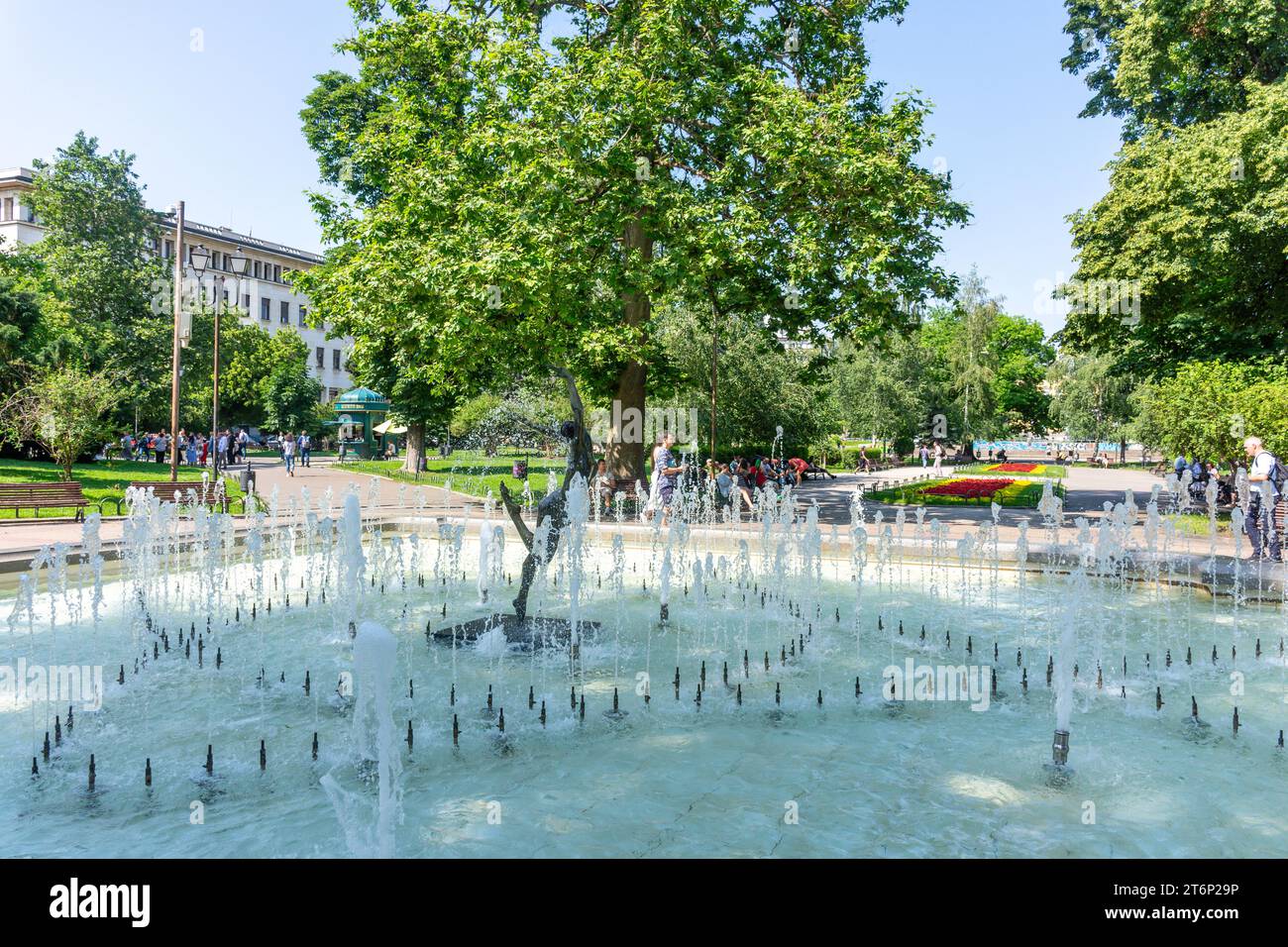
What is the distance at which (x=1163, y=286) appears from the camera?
21.2m

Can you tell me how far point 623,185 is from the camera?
17.4m

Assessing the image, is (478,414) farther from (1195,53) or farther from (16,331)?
(1195,53)

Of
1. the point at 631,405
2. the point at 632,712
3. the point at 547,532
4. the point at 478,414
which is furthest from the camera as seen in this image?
the point at 478,414

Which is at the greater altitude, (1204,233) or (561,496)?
(1204,233)

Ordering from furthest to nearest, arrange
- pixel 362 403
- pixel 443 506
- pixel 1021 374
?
pixel 1021 374 → pixel 362 403 → pixel 443 506

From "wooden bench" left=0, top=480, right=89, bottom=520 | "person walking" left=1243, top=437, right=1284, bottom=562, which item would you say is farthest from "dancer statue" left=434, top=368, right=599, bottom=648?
"wooden bench" left=0, top=480, right=89, bottom=520

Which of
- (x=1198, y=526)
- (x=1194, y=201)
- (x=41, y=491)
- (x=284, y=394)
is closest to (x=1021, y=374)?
(x=1194, y=201)

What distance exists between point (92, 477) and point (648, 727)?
27054 mm

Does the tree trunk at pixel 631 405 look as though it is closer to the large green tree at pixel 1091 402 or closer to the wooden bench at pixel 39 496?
the wooden bench at pixel 39 496

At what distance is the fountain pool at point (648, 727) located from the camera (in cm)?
471

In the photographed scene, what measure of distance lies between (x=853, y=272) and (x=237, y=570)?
1215 centimetres

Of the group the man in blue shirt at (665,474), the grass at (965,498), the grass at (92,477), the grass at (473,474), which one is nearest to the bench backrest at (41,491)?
the grass at (92,477)
